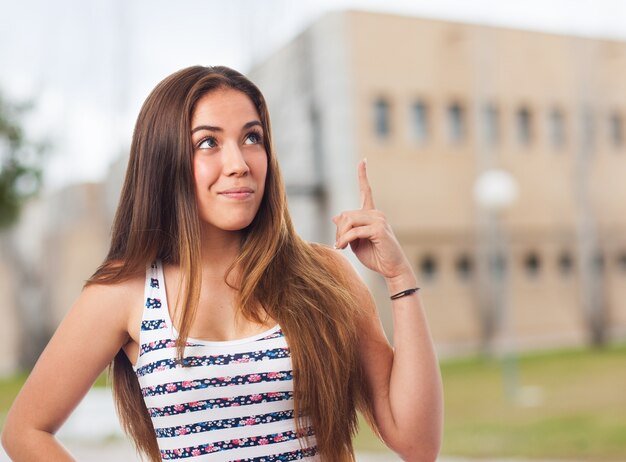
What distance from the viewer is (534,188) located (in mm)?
23516

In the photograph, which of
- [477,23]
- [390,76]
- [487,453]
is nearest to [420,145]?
[390,76]

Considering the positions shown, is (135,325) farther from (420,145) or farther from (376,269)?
(420,145)

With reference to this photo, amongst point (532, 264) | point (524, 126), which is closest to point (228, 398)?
point (524, 126)

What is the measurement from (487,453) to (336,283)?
6.29 metres

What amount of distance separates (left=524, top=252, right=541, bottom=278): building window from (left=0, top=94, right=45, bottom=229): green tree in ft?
40.8

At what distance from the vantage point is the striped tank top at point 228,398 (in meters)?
1.66

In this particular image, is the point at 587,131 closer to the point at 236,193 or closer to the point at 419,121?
the point at 419,121

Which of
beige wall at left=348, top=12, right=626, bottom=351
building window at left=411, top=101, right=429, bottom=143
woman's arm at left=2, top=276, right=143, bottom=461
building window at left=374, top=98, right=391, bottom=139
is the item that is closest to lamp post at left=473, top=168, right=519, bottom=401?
beige wall at left=348, top=12, right=626, bottom=351

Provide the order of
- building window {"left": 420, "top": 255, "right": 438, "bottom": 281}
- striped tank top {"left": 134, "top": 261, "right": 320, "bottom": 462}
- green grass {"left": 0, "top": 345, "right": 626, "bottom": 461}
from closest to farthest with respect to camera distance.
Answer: striped tank top {"left": 134, "top": 261, "right": 320, "bottom": 462}, green grass {"left": 0, "top": 345, "right": 626, "bottom": 461}, building window {"left": 420, "top": 255, "right": 438, "bottom": 281}

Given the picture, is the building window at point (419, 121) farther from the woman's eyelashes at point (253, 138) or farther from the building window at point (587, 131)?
the woman's eyelashes at point (253, 138)

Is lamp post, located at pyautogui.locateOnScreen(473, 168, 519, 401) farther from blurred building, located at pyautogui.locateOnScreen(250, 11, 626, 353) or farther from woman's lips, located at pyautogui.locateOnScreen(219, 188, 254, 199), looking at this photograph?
woman's lips, located at pyautogui.locateOnScreen(219, 188, 254, 199)

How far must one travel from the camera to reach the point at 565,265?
2425cm

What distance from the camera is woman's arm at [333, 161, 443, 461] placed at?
1734mm

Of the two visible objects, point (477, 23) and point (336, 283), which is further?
point (477, 23)
